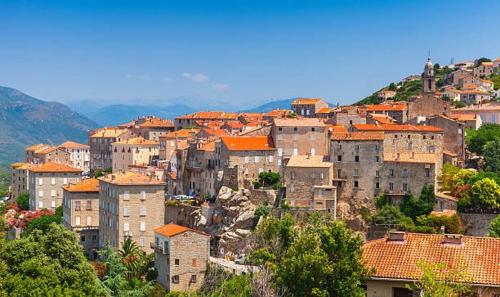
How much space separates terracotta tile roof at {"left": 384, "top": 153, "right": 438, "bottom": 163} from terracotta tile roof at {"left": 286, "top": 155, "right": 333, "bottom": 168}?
571 cm

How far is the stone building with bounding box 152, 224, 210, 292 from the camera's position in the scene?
176 ft

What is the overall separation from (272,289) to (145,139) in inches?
3095

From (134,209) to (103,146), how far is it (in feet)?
171

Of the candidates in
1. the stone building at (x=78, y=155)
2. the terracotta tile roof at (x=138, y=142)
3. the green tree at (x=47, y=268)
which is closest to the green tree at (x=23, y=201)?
the terracotta tile roof at (x=138, y=142)

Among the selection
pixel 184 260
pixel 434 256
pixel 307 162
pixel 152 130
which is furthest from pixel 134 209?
pixel 152 130

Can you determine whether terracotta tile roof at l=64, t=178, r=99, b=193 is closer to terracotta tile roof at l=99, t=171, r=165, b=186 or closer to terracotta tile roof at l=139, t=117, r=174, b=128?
terracotta tile roof at l=99, t=171, r=165, b=186

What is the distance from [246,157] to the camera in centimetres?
7212

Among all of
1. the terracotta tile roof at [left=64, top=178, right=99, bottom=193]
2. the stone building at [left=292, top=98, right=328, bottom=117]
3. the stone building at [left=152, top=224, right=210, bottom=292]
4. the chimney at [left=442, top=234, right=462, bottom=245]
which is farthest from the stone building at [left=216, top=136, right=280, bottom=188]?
the stone building at [left=292, top=98, right=328, bottom=117]

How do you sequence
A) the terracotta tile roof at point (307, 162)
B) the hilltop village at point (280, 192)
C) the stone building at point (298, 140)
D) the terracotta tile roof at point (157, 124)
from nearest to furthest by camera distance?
the hilltop village at point (280, 192)
the terracotta tile roof at point (307, 162)
the stone building at point (298, 140)
the terracotta tile roof at point (157, 124)

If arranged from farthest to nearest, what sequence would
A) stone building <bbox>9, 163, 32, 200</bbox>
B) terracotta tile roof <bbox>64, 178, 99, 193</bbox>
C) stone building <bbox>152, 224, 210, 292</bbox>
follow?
stone building <bbox>9, 163, 32, 200</bbox> < terracotta tile roof <bbox>64, 178, 99, 193</bbox> < stone building <bbox>152, 224, 210, 292</bbox>

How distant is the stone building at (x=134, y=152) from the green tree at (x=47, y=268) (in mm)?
56541

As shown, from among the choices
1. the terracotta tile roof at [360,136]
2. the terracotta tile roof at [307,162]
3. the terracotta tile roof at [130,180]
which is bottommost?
the terracotta tile roof at [130,180]

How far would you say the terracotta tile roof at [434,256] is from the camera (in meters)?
29.6

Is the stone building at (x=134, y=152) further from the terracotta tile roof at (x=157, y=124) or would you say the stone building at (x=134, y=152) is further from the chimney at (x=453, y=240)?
the chimney at (x=453, y=240)
